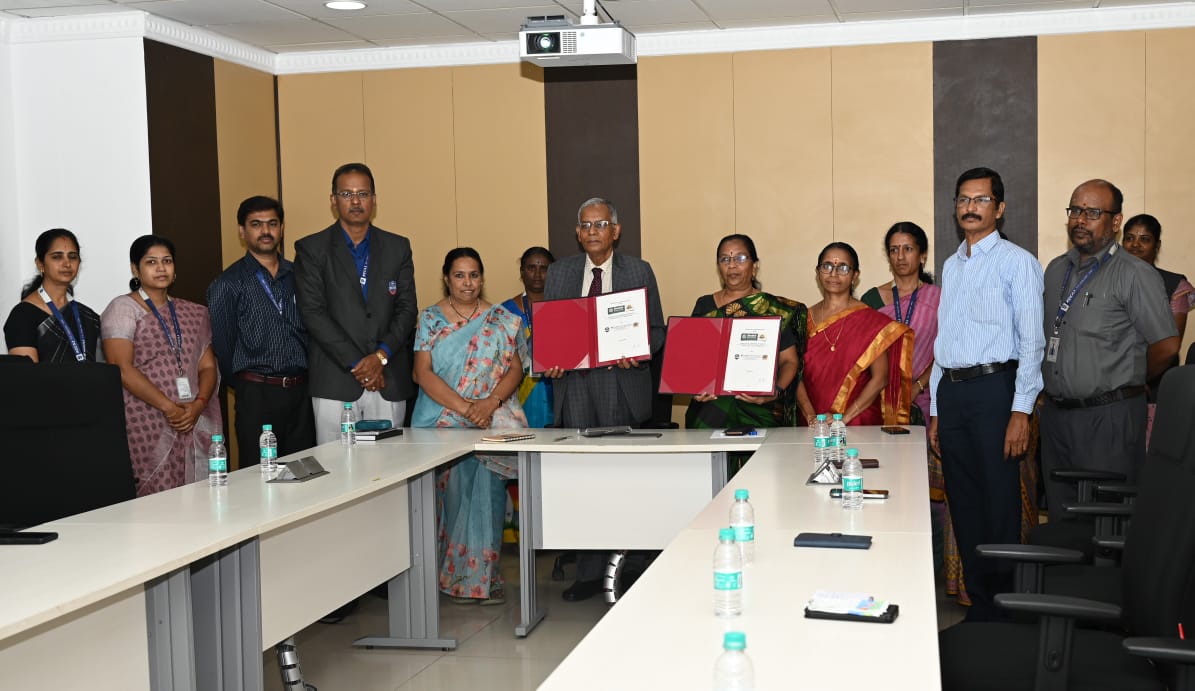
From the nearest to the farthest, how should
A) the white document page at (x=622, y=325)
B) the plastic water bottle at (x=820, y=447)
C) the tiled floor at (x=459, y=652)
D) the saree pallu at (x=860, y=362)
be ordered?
the plastic water bottle at (x=820, y=447), the tiled floor at (x=459, y=652), the white document page at (x=622, y=325), the saree pallu at (x=860, y=362)

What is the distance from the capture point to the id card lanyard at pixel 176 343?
4.93 meters

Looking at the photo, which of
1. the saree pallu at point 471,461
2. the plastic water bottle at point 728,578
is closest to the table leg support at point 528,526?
the saree pallu at point 471,461

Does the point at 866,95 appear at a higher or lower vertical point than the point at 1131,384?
higher

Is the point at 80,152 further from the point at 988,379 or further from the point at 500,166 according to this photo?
the point at 988,379

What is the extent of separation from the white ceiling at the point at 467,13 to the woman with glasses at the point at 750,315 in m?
1.54

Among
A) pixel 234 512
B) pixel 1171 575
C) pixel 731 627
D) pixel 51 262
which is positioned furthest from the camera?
pixel 51 262

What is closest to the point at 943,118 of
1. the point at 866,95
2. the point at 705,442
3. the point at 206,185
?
the point at 866,95

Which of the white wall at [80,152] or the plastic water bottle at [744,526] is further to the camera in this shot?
the white wall at [80,152]

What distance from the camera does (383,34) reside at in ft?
20.8

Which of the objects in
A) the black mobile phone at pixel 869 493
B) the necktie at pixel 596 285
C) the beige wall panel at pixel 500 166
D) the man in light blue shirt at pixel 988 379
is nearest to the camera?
the black mobile phone at pixel 869 493

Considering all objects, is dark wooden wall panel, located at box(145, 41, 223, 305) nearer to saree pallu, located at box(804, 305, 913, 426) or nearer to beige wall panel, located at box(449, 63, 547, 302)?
beige wall panel, located at box(449, 63, 547, 302)

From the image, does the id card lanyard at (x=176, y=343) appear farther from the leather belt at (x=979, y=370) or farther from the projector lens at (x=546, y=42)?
the leather belt at (x=979, y=370)

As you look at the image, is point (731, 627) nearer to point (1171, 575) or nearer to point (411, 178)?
point (1171, 575)

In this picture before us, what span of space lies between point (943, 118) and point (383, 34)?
3.25 meters
